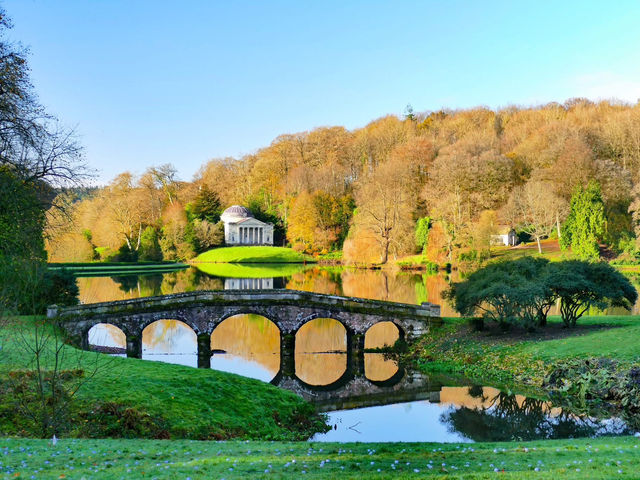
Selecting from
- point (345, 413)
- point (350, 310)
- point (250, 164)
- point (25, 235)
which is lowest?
point (345, 413)

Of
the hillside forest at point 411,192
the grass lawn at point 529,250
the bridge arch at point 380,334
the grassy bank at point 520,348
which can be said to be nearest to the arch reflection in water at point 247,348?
the bridge arch at point 380,334

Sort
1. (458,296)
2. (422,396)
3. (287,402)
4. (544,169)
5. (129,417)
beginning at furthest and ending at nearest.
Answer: (544,169) → (458,296) → (422,396) → (287,402) → (129,417)

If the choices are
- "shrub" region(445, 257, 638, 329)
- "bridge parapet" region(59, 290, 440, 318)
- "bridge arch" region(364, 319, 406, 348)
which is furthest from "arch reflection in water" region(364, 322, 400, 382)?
"shrub" region(445, 257, 638, 329)

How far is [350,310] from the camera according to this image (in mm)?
29141

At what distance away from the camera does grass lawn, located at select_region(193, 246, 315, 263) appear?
94000 mm

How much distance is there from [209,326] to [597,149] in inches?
2784

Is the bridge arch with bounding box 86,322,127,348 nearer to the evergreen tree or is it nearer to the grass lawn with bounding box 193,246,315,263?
the evergreen tree

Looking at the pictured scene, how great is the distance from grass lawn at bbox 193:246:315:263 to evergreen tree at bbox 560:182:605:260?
4143cm

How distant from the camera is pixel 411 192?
84.6 m

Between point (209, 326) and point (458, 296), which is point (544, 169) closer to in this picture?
point (458, 296)

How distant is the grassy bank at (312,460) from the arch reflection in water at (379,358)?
42.9ft

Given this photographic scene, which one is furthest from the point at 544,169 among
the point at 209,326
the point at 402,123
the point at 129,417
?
the point at 129,417

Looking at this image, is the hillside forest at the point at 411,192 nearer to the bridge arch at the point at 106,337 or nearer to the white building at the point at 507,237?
the white building at the point at 507,237

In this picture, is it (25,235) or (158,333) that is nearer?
(25,235)
